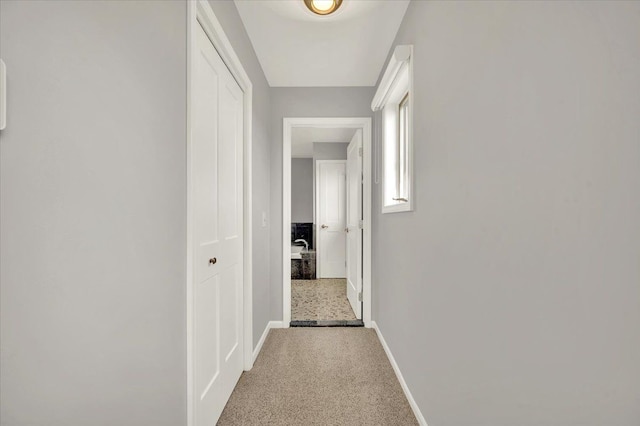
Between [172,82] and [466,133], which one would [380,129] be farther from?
[172,82]

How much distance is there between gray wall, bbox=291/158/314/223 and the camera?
6.83 m

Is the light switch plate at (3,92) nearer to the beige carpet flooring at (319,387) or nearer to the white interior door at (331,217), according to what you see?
the beige carpet flooring at (319,387)

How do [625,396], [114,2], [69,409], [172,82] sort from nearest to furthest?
[625,396], [69,409], [114,2], [172,82]

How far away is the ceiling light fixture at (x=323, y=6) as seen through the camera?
1919 mm

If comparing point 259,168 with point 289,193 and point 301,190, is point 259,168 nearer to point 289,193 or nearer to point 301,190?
point 289,193

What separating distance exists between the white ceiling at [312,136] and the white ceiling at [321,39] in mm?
1703

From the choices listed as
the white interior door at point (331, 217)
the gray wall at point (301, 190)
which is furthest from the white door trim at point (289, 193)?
the gray wall at point (301, 190)

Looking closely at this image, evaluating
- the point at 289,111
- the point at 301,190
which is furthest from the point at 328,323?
the point at 301,190

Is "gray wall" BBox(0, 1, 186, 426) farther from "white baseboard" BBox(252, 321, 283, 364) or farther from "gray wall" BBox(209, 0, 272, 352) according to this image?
"white baseboard" BBox(252, 321, 283, 364)

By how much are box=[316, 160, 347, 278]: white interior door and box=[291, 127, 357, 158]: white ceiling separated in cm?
41

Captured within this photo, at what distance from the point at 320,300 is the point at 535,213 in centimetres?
370

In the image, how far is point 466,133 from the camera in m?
1.19

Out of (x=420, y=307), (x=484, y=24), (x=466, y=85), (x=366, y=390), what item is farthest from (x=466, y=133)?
(x=366, y=390)

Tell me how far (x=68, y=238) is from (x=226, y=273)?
1.27 metres
